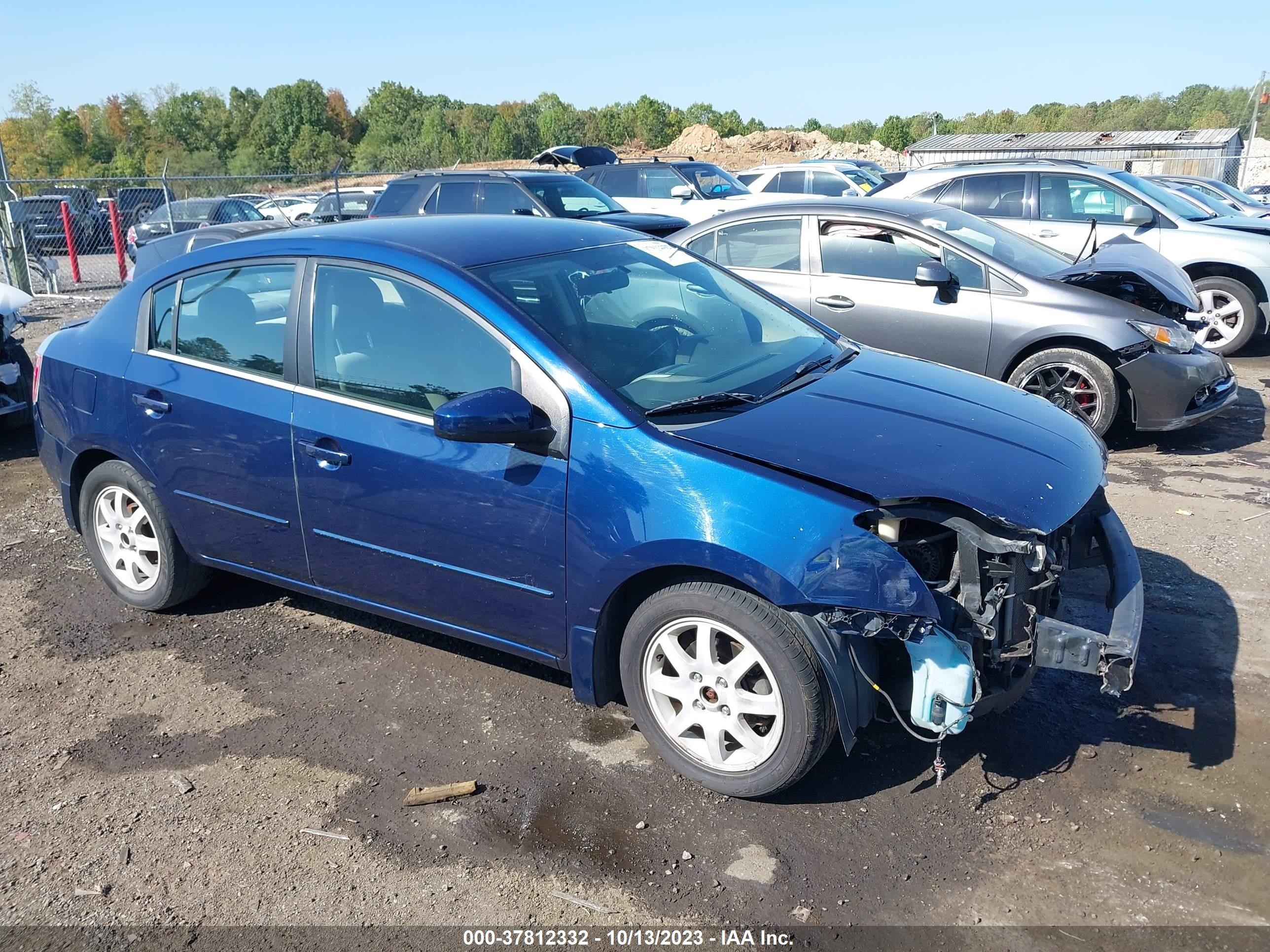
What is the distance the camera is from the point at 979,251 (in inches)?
272

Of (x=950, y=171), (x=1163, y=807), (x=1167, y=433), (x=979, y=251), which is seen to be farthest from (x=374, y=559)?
(x=950, y=171)

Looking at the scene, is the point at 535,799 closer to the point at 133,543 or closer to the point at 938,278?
the point at 133,543

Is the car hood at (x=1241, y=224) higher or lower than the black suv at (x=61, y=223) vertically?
lower

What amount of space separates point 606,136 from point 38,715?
74.8 m

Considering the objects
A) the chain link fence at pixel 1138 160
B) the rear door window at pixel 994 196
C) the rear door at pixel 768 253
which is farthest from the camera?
the chain link fence at pixel 1138 160

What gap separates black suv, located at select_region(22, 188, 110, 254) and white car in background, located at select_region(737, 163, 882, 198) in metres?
13.0

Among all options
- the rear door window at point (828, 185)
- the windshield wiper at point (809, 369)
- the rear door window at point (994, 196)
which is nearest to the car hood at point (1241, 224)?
the rear door window at point (994, 196)

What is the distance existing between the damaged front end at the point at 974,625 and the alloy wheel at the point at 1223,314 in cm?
812

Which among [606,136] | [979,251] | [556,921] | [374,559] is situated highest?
[606,136]

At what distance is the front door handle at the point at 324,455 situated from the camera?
3.77 meters

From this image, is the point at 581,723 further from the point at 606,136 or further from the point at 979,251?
the point at 606,136

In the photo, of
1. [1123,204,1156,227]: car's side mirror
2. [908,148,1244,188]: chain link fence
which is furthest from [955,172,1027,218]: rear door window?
[908,148,1244,188]: chain link fence

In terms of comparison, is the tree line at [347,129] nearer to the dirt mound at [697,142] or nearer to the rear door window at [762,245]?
the dirt mound at [697,142]

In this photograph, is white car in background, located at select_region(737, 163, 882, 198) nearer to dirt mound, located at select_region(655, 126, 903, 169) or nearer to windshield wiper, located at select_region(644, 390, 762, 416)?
windshield wiper, located at select_region(644, 390, 762, 416)
